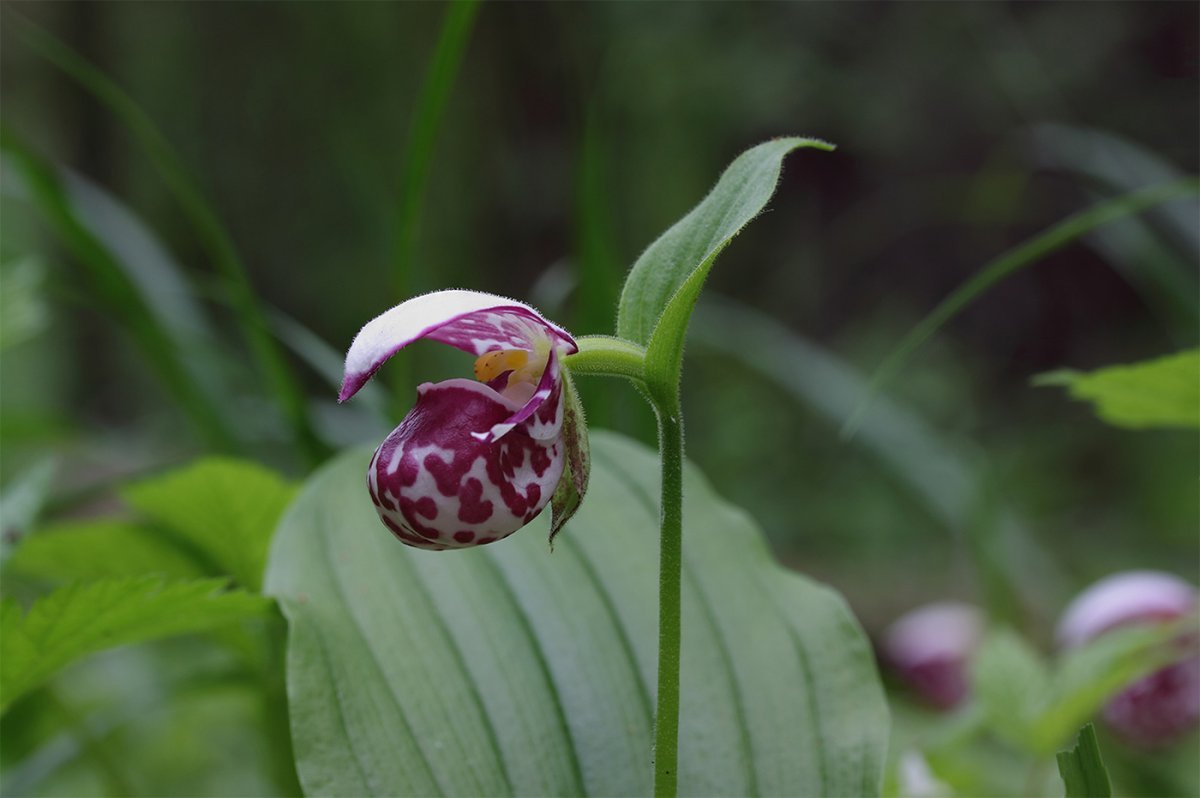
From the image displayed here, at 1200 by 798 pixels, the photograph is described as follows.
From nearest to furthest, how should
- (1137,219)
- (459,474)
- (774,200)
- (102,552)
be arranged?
(459,474) < (102,552) < (1137,219) < (774,200)

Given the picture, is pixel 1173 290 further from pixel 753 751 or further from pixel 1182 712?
pixel 753 751

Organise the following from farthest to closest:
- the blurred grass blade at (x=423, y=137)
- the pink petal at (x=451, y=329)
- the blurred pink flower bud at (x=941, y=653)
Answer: the blurred pink flower bud at (x=941, y=653) < the blurred grass blade at (x=423, y=137) < the pink petal at (x=451, y=329)

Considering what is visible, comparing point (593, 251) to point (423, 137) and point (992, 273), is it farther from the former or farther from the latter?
point (992, 273)

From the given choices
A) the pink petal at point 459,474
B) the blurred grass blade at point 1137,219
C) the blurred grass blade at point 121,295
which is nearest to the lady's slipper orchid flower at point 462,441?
the pink petal at point 459,474

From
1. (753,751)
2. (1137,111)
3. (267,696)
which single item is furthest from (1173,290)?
(1137,111)

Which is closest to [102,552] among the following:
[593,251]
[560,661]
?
[560,661]

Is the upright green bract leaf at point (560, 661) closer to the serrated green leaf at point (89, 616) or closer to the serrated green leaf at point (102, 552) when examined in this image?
the serrated green leaf at point (89, 616)
